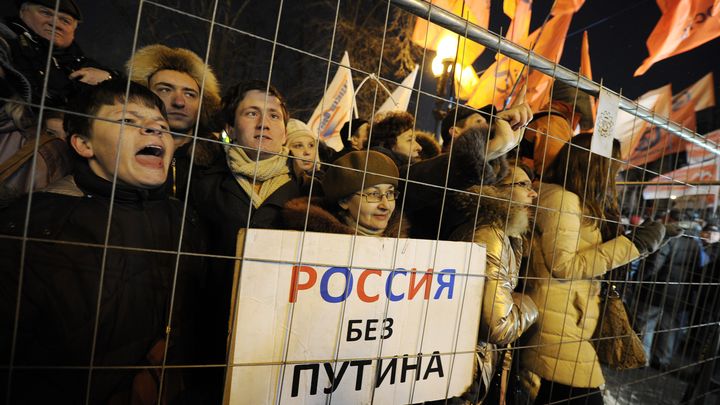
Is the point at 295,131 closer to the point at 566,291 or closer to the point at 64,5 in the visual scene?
the point at 64,5

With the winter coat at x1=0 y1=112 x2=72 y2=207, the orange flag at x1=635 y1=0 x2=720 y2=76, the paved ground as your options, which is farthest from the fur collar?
the orange flag at x1=635 y1=0 x2=720 y2=76

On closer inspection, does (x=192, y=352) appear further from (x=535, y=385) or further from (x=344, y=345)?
(x=535, y=385)

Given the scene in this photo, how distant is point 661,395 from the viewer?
2.83 meters

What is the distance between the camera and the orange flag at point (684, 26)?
4125 millimetres

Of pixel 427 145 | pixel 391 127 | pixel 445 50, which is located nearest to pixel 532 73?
pixel 445 50

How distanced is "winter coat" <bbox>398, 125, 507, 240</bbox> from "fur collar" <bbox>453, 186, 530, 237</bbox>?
0.03 m

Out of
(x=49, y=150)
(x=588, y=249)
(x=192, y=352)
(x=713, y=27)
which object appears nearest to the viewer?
(x=49, y=150)

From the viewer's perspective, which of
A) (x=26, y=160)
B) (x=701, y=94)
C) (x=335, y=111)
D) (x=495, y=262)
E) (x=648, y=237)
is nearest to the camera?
(x=26, y=160)

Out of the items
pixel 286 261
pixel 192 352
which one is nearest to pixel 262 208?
pixel 286 261

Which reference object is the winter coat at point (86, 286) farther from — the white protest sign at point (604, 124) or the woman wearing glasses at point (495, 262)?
the white protest sign at point (604, 124)

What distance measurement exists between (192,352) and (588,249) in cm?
165

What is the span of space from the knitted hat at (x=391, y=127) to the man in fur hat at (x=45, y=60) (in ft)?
4.50

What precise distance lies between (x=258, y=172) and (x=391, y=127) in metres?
1.10

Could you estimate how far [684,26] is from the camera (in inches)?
170
